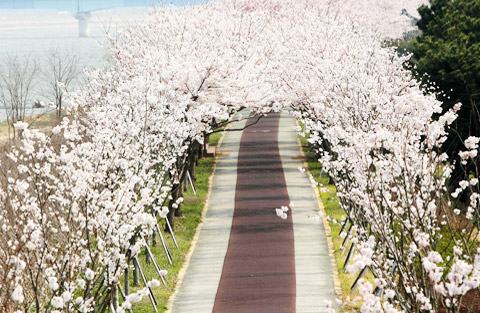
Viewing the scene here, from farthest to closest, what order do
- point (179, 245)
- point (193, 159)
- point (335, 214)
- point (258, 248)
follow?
point (193, 159), point (335, 214), point (179, 245), point (258, 248)

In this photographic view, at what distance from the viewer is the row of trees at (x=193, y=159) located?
16078 mm

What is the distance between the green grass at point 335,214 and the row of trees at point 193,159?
0.91 meters

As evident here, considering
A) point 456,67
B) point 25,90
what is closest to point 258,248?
point 456,67

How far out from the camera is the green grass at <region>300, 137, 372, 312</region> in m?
28.6

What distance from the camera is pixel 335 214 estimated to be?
4172cm

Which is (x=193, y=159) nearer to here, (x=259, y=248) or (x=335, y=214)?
(x=335, y=214)

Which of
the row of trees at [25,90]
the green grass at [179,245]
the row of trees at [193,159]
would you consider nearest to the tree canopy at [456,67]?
the row of trees at [193,159]

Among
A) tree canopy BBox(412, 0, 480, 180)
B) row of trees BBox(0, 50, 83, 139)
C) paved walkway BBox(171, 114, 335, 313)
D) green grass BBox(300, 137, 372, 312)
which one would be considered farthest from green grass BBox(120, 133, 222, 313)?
row of trees BBox(0, 50, 83, 139)

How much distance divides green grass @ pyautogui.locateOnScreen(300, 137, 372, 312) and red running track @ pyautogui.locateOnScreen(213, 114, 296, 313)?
1.73 meters

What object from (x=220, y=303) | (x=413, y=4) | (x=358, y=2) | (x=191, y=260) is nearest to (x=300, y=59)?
(x=191, y=260)

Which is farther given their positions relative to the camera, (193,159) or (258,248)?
(193,159)

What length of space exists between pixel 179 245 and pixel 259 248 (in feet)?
11.1

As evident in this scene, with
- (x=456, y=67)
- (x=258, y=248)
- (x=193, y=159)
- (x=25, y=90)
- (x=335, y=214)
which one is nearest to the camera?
(x=258, y=248)

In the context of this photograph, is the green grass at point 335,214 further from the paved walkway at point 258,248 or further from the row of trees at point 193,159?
the row of trees at point 193,159
